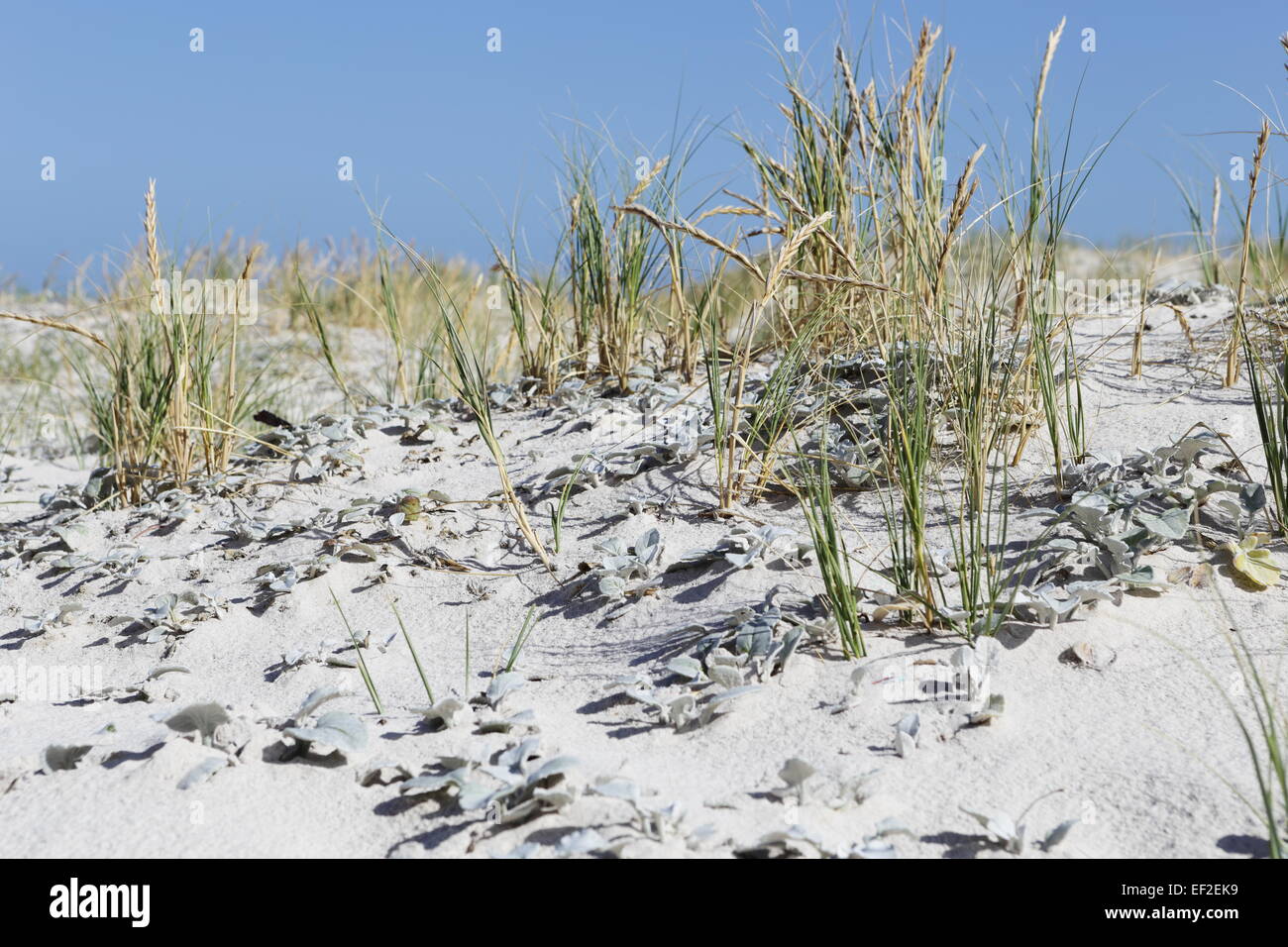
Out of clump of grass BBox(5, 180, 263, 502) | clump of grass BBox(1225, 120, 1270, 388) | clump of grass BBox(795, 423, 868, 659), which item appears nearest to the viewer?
clump of grass BBox(795, 423, 868, 659)

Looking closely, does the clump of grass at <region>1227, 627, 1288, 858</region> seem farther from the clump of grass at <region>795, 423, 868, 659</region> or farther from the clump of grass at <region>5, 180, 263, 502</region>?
the clump of grass at <region>5, 180, 263, 502</region>

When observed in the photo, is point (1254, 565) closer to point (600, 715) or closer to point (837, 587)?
point (837, 587)

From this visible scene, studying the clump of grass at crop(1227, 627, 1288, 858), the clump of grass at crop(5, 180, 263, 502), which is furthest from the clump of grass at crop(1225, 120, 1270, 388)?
the clump of grass at crop(5, 180, 263, 502)

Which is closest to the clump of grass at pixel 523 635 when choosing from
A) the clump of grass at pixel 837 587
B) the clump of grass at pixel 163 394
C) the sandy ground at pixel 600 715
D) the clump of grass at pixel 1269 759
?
the sandy ground at pixel 600 715

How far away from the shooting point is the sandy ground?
1.60 meters

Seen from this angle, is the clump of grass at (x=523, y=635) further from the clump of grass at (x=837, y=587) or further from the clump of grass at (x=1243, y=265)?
the clump of grass at (x=1243, y=265)

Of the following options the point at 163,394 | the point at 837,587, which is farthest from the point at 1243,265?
the point at 163,394

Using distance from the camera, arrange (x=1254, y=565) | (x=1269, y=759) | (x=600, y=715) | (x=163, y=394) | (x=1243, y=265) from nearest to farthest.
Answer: (x=1269, y=759)
(x=600, y=715)
(x=1254, y=565)
(x=1243, y=265)
(x=163, y=394)

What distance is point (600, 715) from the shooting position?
1963mm

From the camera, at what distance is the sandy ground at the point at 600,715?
1.60 metres

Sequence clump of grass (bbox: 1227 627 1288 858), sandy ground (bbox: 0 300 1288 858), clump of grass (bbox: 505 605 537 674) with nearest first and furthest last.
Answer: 1. clump of grass (bbox: 1227 627 1288 858)
2. sandy ground (bbox: 0 300 1288 858)
3. clump of grass (bbox: 505 605 537 674)

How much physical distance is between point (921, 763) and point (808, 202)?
2.08m
